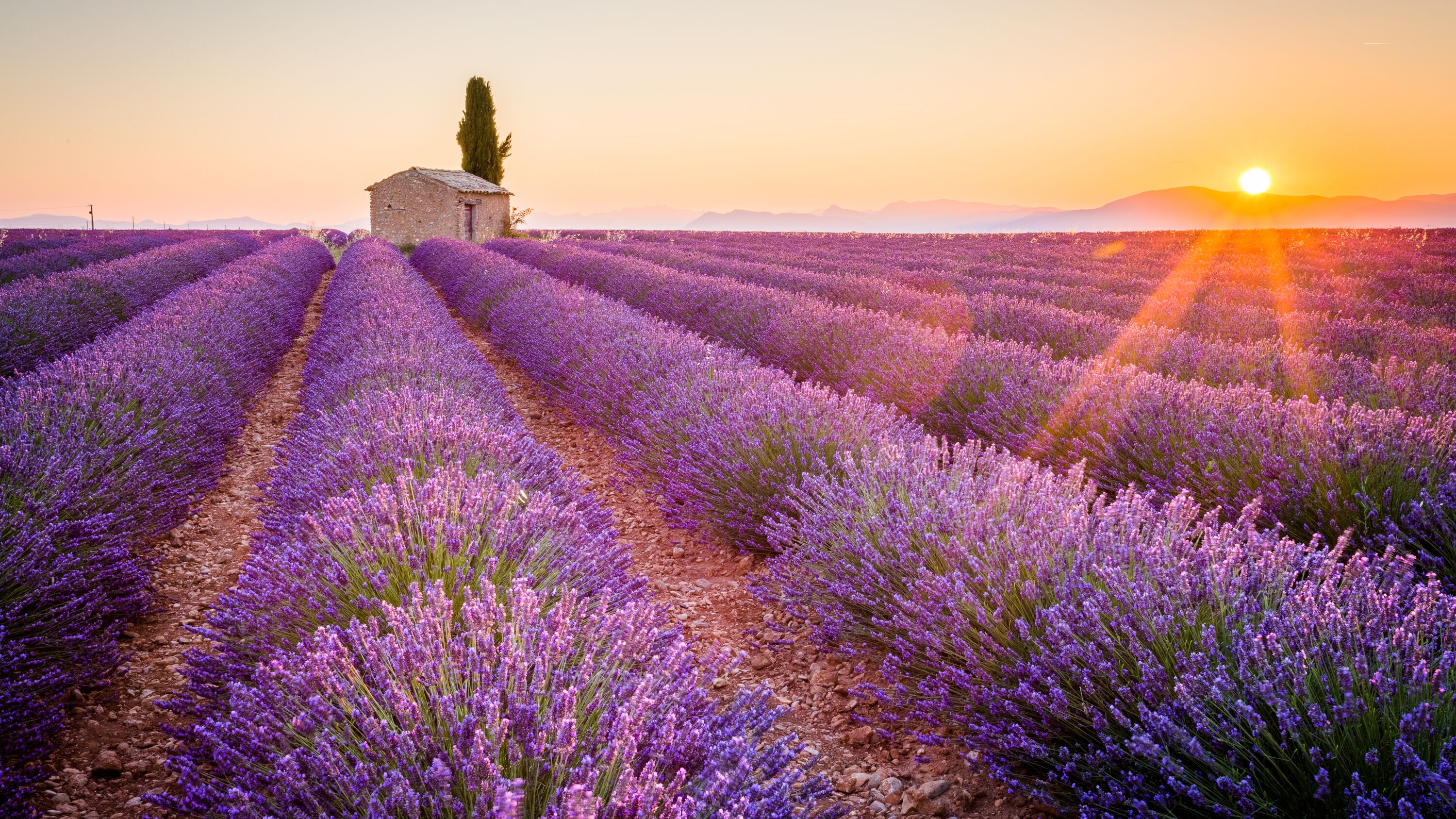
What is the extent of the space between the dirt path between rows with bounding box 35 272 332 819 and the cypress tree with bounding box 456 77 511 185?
32068 millimetres

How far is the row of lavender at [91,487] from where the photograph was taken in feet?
6.44

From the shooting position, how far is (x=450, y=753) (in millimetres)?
1224

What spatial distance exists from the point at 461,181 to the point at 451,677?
2828 cm

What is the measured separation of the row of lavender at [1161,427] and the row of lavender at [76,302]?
6.07 metres

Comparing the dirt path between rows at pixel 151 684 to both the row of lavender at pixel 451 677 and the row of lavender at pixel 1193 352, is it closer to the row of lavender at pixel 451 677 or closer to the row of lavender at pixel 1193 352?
the row of lavender at pixel 451 677

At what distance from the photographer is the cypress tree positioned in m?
33.2

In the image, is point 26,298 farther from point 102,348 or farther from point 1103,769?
point 1103,769

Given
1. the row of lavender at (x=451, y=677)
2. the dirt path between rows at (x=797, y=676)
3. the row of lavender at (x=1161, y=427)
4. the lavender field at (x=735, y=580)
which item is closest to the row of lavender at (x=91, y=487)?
the lavender field at (x=735, y=580)

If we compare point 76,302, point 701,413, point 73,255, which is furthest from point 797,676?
point 73,255

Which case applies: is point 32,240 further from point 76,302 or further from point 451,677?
point 451,677

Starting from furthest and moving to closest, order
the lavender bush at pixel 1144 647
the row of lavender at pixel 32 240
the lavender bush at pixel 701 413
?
the row of lavender at pixel 32 240, the lavender bush at pixel 701 413, the lavender bush at pixel 1144 647

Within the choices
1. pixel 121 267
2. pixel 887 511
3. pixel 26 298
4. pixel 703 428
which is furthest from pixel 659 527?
pixel 121 267

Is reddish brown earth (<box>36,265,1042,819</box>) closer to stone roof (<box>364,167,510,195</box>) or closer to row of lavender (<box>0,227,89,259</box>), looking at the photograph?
row of lavender (<box>0,227,89,259</box>)

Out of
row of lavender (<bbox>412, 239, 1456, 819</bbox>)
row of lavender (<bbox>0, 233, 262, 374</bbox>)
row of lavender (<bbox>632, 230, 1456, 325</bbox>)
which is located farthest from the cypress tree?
row of lavender (<bbox>412, 239, 1456, 819</bbox>)
